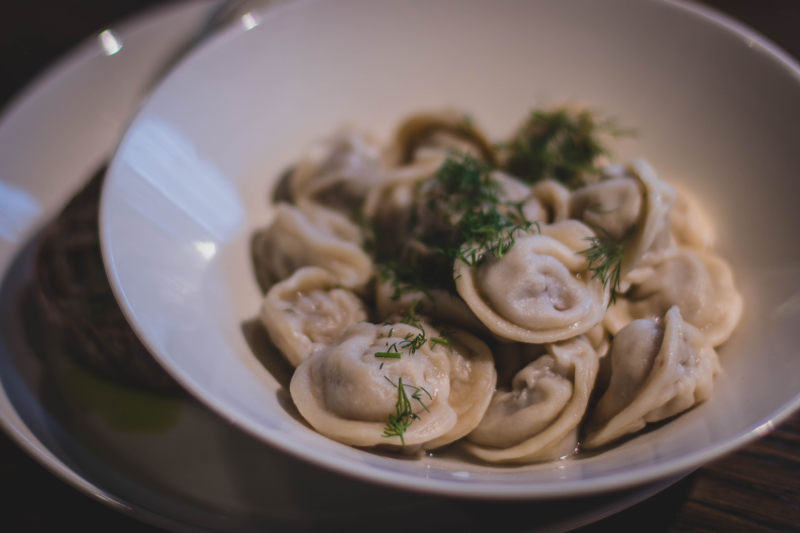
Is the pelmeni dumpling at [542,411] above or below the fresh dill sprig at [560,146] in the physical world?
below

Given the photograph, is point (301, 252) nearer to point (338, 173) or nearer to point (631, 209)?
point (338, 173)

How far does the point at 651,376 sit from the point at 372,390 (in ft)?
2.59

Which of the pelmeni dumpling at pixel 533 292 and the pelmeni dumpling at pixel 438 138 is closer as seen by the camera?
the pelmeni dumpling at pixel 533 292

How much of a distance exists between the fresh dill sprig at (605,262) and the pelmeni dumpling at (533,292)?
0.02m

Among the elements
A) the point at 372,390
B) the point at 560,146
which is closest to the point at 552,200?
the point at 560,146

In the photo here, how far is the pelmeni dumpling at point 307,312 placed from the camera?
211 centimetres

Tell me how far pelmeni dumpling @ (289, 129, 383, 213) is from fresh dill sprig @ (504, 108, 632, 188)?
62cm

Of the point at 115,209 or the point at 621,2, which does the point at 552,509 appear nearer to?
the point at 115,209

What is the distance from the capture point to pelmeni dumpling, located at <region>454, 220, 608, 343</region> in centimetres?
191

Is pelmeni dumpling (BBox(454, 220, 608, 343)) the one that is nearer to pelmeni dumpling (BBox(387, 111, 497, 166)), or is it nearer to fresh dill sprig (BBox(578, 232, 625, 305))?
fresh dill sprig (BBox(578, 232, 625, 305))

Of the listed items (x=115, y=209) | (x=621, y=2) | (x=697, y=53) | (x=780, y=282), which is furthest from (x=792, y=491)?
(x=115, y=209)

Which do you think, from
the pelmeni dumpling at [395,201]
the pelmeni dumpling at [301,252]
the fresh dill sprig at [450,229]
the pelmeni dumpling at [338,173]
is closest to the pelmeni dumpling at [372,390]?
the fresh dill sprig at [450,229]

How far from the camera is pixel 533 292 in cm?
194

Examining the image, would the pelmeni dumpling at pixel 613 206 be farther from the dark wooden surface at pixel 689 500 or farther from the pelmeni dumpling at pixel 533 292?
the dark wooden surface at pixel 689 500
